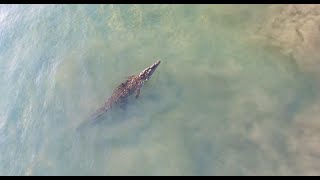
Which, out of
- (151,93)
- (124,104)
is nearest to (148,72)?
(151,93)

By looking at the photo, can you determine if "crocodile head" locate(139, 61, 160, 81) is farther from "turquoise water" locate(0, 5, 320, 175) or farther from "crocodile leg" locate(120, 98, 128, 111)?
"crocodile leg" locate(120, 98, 128, 111)

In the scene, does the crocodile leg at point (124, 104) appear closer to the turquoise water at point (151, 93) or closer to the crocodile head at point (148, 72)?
the turquoise water at point (151, 93)

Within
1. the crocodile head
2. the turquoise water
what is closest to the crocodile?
the crocodile head

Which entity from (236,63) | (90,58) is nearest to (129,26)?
(90,58)

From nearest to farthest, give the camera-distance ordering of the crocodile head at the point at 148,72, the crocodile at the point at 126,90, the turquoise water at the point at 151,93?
the turquoise water at the point at 151,93 → the crocodile at the point at 126,90 → the crocodile head at the point at 148,72

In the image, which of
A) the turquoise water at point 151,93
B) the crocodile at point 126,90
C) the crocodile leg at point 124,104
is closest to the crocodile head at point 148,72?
the crocodile at point 126,90
